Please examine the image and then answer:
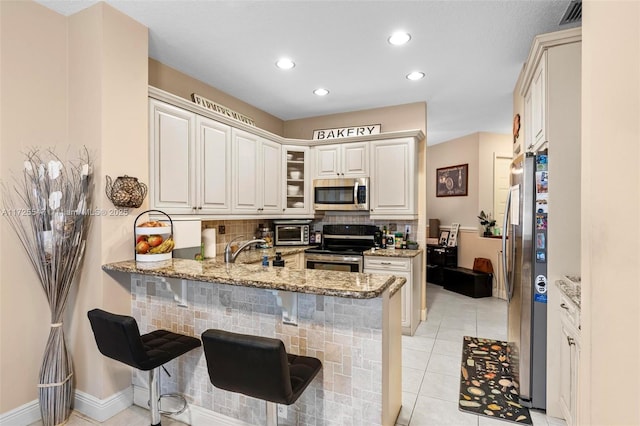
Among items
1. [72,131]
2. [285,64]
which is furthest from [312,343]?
[285,64]

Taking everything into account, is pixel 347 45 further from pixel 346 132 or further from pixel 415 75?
pixel 346 132

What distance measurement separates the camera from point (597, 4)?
0.59m

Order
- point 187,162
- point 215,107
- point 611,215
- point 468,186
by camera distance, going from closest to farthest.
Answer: point 611,215 → point 187,162 → point 215,107 → point 468,186

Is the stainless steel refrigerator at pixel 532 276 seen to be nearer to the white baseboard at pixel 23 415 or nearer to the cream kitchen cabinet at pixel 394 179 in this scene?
the cream kitchen cabinet at pixel 394 179

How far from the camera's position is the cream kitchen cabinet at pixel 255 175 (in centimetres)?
335

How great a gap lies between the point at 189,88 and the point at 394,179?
2.50 metres

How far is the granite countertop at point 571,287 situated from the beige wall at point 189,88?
347 centimetres

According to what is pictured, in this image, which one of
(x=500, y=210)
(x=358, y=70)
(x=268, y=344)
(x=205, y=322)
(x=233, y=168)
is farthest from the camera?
(x=500, y=210)

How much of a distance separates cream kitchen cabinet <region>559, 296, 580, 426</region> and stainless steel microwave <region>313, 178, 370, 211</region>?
233 cm

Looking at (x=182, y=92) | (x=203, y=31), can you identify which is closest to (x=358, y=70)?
(x=203, y=31)

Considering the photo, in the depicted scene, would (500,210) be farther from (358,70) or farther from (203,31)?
(203,31)

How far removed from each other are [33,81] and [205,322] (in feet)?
6.39

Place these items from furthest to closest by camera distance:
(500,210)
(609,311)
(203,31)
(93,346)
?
(500,210) < (203,31) < (93,346) < (609,311)

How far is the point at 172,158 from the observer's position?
2613mm
